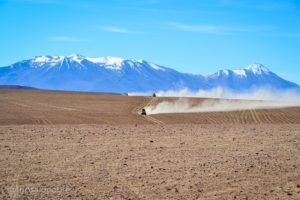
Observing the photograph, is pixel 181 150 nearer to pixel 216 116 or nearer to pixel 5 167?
pixel 5 167

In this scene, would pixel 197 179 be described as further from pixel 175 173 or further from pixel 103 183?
pixel 103 183

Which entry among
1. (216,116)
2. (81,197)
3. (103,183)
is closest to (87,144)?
(103,183)

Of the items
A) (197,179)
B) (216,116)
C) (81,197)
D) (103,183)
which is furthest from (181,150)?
(216,116)

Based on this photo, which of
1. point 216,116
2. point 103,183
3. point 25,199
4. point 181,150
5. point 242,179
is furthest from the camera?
point 216,116

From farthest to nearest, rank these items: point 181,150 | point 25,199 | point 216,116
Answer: point 216,116, point 181,150, point 25,199

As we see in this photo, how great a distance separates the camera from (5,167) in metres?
15.2

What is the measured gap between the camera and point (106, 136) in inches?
931

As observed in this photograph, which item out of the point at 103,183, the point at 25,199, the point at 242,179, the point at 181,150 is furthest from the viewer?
the point at 181,150

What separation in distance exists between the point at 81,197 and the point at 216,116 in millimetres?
30360

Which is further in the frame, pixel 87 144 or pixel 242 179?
pixel 87 144

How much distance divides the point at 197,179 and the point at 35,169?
4685 mm

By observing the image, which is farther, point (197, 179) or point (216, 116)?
point (216, 116)

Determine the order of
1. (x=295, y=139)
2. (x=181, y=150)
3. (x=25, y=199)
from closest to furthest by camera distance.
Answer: (x=25, y=199), (x=181, y=150), (x=295, y=139)

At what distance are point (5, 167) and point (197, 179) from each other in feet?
18.3
